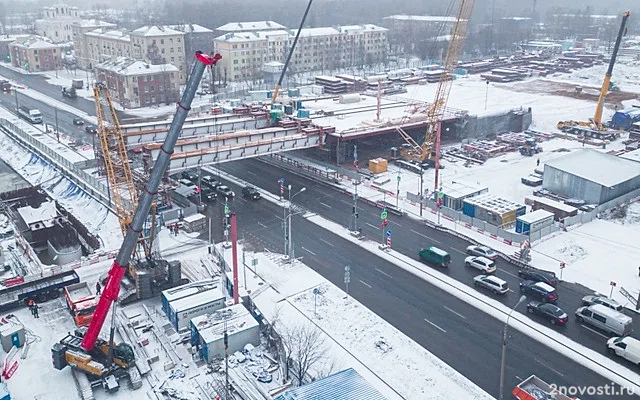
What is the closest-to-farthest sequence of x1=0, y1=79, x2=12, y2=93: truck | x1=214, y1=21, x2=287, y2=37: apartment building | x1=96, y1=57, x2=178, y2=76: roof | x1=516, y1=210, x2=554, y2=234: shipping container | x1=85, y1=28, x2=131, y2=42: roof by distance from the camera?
x1=516, y1=210, x2=554, y2=234: shipping container < x1=96, y1=57, x2=178, y2=76: roof < x1=0, y1=79, x2=12, y2=93: truck < x1=85, y1=28, x2=131, y2=42: roof < x1=214, y1=21, x2=287, y2=37: apartment building

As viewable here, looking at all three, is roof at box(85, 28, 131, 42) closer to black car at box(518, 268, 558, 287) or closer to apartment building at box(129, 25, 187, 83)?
apartment building at box(129, 25, 187, 83)

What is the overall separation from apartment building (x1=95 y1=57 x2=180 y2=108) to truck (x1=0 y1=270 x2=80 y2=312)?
2710 inches

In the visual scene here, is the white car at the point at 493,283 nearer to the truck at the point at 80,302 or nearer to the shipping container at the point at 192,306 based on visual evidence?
the shipping container at the point at 192,306

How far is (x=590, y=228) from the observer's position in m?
51.6

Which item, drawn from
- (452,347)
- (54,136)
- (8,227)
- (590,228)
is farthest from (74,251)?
(590,228)

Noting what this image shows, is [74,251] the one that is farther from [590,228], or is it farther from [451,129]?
[451,129]

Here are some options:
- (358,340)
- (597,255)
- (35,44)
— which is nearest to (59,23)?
(35,44)

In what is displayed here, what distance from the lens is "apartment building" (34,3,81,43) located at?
193 metres

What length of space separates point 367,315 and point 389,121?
41.3 m

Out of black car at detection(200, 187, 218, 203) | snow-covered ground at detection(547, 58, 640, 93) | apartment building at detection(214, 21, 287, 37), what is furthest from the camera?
apartment building at detection(214, 21, 287, 37)

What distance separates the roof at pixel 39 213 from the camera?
53375mm

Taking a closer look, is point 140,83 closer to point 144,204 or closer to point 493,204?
point 493,204

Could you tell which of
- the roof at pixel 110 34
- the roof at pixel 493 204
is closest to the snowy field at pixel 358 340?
the roof at pixel 493 204

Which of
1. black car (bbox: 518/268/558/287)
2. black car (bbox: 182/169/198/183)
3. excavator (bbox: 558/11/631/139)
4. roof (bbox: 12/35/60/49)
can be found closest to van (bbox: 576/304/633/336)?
black car (bbox: 518/268/558/287)
